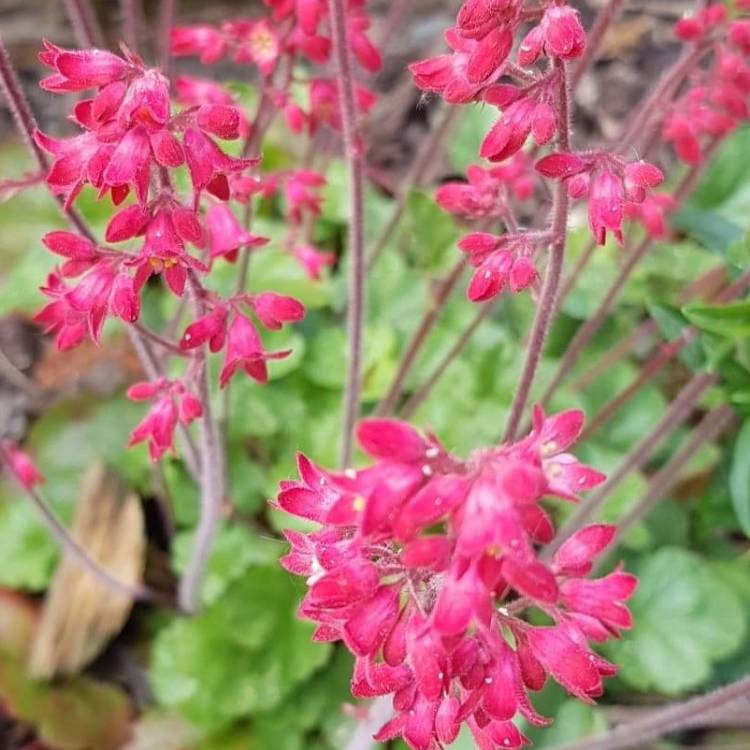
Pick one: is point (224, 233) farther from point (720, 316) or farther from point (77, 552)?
point (77, 552)

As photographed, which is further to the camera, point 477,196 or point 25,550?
point 25,550

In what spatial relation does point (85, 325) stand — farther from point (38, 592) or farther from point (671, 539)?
point (671, 539)

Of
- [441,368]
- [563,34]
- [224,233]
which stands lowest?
[441,368]

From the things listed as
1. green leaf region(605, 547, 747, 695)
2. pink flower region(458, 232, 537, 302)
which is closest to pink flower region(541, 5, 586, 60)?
pink flower region(458, 232, 537, 302)

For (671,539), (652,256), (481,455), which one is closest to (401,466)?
(481,455)

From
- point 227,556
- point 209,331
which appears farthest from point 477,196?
point 227,556

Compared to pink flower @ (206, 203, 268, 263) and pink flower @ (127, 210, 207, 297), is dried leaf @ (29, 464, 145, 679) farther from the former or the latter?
pink flower @ (127, 210, 207, 297)
